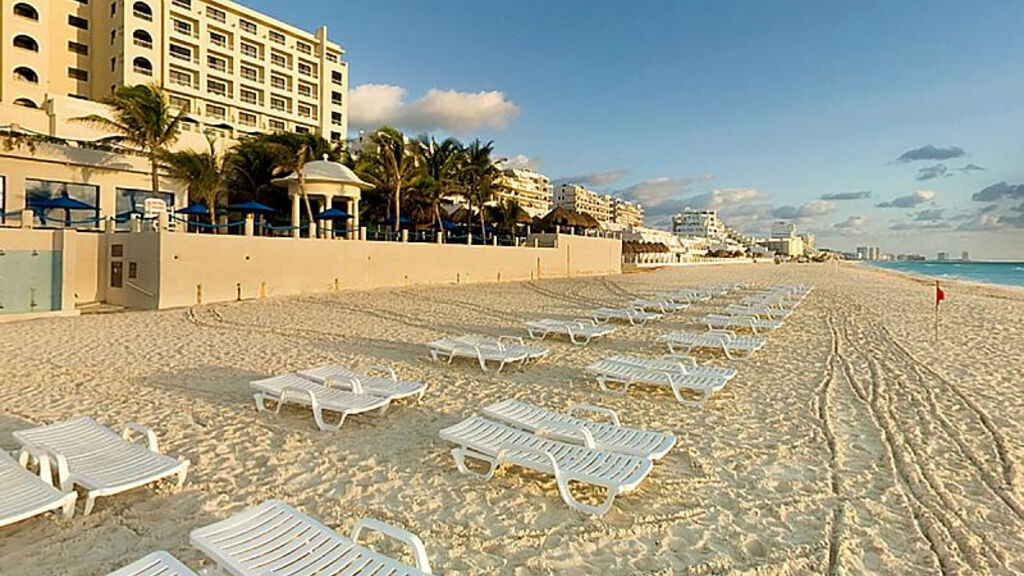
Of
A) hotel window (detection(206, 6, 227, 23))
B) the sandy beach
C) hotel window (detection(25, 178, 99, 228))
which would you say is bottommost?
the sandy beach

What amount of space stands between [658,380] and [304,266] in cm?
1495

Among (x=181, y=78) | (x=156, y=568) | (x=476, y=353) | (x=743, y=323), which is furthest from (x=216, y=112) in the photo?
Answer: (x=156, y=568)

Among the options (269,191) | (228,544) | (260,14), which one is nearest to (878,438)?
(228,544)

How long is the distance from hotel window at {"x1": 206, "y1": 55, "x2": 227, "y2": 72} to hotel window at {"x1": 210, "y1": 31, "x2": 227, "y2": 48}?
98cm

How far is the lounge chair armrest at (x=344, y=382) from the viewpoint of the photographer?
5.85 meters

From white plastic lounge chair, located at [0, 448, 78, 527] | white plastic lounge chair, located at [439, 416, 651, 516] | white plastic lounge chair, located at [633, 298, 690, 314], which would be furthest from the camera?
white plastic lounge chair, located at [633, 298, 690, 314]

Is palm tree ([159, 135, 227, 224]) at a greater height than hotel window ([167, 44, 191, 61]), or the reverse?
hotel window ([167, 44, 191, 61])

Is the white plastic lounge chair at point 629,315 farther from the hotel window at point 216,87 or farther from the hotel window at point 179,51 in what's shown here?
the hotel window at point 179,51

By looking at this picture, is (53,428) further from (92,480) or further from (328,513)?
(328,513)

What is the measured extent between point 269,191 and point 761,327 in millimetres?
24720

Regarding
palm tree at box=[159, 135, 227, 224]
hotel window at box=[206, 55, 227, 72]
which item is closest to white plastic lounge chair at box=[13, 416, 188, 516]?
palm tree at box=[159, 135, 227, 224]

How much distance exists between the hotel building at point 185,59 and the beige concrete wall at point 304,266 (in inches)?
703

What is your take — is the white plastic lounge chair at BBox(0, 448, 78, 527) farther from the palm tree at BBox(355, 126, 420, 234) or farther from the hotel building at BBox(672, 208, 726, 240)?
the hotel building at BBox(672, 208, 726, 240)

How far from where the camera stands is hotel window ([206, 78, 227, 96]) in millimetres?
41000
